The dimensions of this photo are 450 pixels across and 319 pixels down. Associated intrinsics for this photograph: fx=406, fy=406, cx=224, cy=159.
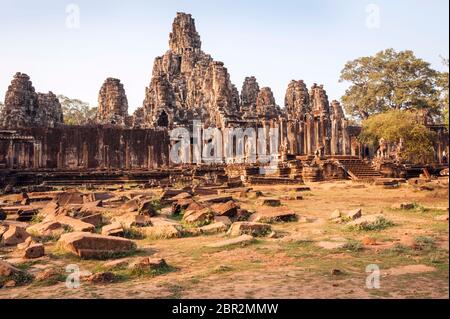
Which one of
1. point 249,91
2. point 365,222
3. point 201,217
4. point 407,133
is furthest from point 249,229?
point 249,91

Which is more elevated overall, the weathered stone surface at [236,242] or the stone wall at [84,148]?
the stone wall at [84,148]

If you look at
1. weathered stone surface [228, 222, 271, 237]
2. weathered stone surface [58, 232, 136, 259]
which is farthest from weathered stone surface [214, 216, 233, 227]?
weathered stone surface [58, 232, 136, 259]

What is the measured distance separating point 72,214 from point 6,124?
85.8 feet

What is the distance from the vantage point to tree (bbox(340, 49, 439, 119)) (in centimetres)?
4325

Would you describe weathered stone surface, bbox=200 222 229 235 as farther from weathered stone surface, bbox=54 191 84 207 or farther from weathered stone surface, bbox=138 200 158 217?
weathered stone surface, bbox=54 191 84 207

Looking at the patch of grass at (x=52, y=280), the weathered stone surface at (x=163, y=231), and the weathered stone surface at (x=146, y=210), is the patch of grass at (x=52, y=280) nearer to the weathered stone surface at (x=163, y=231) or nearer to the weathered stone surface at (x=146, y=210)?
the weathered stone surface at (x=163, y=231)

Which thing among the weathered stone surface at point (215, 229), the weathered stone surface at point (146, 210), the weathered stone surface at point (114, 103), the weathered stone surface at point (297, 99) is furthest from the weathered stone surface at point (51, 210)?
the weathered stone surface at point (297, 99)

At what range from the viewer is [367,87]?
154ft

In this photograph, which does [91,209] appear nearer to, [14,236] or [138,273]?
[14,236]

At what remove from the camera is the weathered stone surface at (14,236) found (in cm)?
710

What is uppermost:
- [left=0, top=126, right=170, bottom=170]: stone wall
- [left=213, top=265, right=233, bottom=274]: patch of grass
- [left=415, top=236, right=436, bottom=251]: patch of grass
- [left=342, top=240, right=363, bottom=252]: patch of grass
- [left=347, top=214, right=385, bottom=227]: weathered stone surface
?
[left=0, top=126, right=170, bottom=170]: stone wall

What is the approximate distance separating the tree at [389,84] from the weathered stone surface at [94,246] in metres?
42.6

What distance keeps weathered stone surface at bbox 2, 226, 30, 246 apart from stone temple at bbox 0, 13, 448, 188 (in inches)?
573
